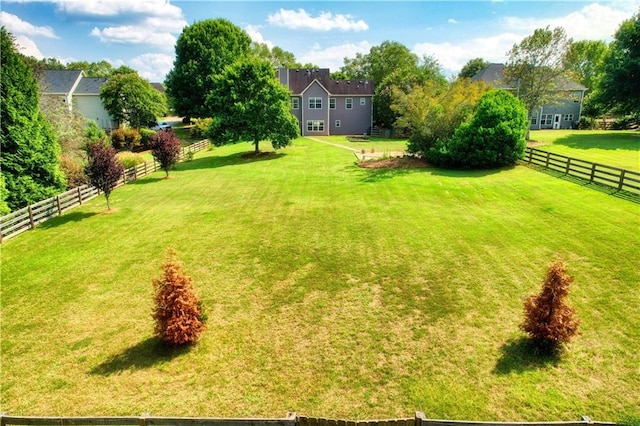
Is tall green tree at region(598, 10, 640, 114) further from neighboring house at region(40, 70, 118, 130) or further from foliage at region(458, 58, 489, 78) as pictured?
neighboring house at region(40, 70, 118, 130)

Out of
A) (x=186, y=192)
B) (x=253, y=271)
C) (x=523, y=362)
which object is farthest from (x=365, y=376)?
(x=186, y=192)

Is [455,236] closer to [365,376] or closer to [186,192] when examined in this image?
[365,376]

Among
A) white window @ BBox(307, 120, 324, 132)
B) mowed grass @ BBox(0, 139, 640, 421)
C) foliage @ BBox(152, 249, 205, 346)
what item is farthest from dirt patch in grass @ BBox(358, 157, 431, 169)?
white window @ BBox(307, 120, 324, 132)

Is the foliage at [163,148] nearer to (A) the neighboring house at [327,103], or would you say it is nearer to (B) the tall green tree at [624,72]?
(A) the neighboring house at [327,103]

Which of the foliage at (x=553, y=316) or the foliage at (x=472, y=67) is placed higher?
the foliage at (x=472, y=67)

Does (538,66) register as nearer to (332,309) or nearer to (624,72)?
(624,72)

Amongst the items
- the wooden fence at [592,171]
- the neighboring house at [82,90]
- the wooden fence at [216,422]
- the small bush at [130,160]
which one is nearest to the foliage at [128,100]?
the neighboring house at [82,90]
